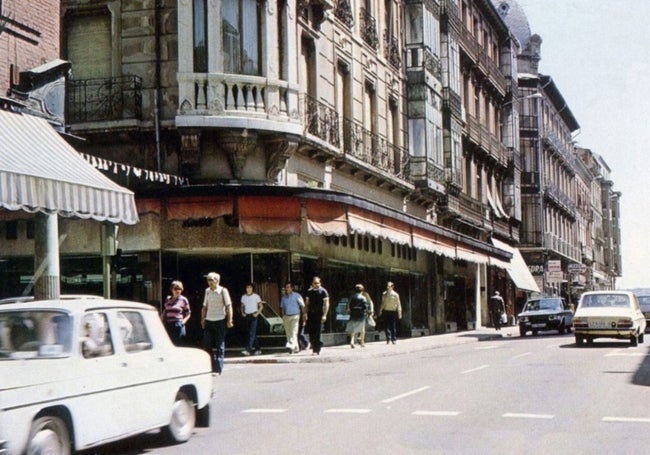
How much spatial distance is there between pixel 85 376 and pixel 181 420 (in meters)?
1.92

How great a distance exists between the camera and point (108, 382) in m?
8.78

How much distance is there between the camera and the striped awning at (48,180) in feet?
43.7

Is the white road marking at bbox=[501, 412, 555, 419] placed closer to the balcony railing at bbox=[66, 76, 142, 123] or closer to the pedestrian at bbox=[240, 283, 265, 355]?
the pedestrian at bbox=[240, 283, 265, 355]

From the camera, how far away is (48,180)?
13.8 metres

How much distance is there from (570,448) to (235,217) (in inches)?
596

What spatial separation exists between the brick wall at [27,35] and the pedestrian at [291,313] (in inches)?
326

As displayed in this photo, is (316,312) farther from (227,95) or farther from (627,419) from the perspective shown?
(627,419)

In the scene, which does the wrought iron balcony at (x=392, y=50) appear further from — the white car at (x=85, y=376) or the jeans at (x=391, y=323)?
the white car at (x=85, y=376)

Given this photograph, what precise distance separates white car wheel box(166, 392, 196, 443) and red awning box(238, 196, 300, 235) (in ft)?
44.0

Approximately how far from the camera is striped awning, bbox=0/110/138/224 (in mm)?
13328

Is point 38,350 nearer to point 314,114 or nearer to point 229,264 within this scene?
point 229,264

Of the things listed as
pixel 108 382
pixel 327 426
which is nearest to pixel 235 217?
pixel 327 426

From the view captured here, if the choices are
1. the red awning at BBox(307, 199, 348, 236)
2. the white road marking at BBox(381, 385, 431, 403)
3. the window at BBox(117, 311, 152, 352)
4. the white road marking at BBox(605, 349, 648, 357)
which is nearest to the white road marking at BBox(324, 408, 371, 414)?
the white road marking at BBox(381, 385, 431, 403)

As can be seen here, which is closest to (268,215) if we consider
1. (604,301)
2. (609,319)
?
(609,319)
